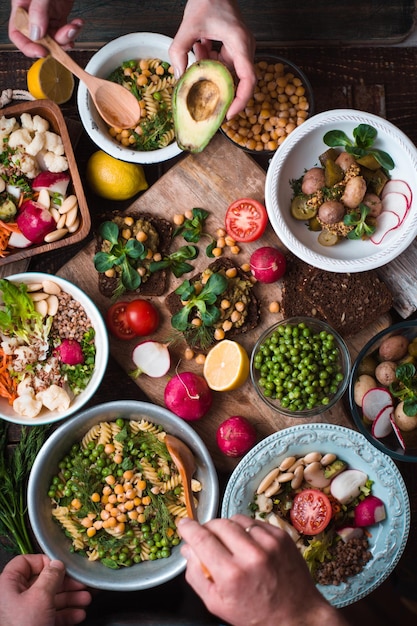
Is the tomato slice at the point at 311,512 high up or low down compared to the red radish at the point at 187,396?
down

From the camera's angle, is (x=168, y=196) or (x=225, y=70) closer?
(x=225, y=70)

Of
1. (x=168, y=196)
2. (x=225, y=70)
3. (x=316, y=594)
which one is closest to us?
(x=316, y=594)

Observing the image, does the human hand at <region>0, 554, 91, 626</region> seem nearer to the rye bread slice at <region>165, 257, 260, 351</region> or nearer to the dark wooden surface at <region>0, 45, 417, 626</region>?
the dark wooden surface at <region>0, 45, 417, 626</region>

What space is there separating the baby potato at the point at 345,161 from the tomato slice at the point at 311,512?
1.33 metres

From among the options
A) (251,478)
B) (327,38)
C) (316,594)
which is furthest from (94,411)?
(327,38)

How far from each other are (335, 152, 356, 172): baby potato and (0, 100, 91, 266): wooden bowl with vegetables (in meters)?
1.01

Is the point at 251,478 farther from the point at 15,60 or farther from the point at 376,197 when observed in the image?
the point at 15,60

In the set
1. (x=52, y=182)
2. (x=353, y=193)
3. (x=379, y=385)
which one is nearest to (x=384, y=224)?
(x=353, y=193)

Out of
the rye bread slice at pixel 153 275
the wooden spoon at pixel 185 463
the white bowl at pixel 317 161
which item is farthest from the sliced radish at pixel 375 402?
the rye bread slice at pixel 153 275

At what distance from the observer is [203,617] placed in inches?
109

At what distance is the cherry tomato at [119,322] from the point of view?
269 cm

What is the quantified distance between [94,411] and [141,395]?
31 centimetres

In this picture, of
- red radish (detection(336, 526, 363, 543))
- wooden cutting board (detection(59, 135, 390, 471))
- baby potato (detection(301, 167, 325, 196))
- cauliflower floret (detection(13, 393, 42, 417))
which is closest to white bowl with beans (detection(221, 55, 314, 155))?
wooden cutting board (detection(59, 135, 390, 471))

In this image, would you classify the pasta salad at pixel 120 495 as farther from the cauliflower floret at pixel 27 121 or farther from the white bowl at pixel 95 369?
the cauliflower floret at pixel 27 121
